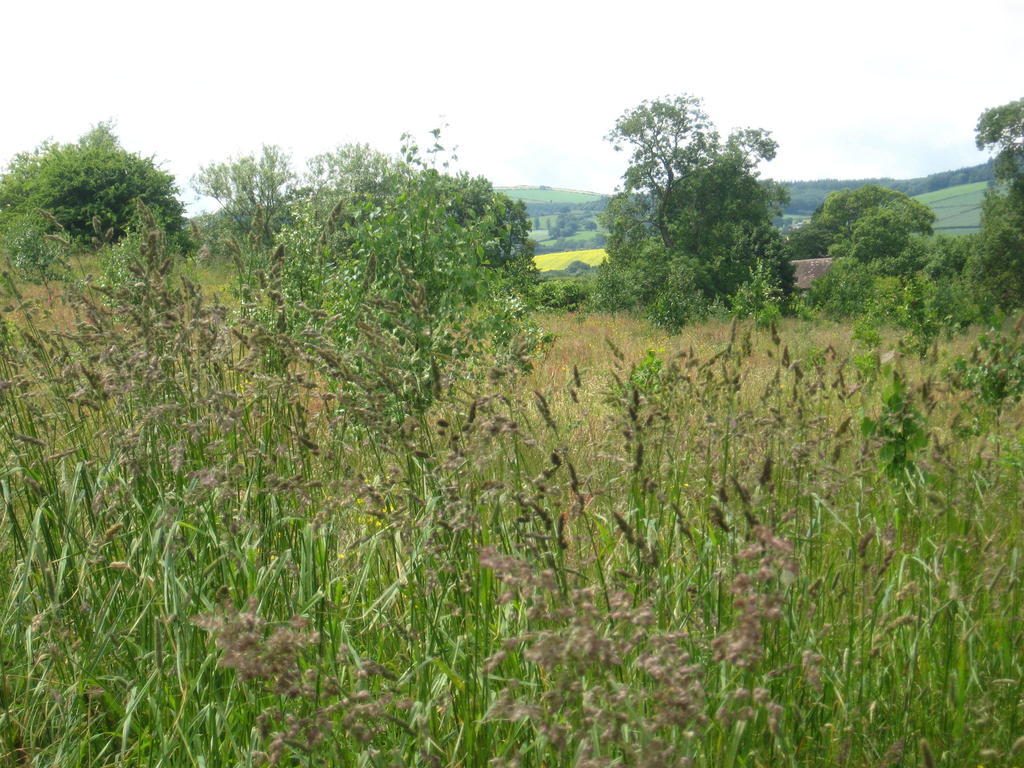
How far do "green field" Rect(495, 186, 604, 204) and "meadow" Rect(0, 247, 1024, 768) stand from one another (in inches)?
4386

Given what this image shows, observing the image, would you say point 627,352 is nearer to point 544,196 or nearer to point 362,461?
point 362,461

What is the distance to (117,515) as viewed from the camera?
2033 millimetres

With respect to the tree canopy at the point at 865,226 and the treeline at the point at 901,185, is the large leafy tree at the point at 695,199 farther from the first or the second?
the treeline at the point at 901,185

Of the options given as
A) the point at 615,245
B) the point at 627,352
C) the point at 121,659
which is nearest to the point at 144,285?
the point at 121,659

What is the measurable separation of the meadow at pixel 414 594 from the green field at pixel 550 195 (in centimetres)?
11141

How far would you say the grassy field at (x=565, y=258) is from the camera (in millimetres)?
73375

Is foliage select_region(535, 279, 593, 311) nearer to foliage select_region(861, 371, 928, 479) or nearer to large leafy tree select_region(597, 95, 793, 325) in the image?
large leafy tree select_region(597, 95, 793, 325)

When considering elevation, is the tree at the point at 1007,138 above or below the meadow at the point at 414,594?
above

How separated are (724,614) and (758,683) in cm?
21

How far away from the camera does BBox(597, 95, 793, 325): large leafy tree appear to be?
36.8m

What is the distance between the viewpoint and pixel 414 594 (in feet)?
6.17

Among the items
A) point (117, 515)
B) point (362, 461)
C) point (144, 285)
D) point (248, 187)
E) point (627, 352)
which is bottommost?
point (627, 352)

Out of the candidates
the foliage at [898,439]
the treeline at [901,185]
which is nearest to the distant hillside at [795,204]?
the treeline at [901,185]

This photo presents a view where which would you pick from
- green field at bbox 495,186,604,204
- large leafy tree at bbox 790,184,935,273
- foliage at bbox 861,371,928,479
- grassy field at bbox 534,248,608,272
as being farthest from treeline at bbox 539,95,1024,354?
green field at bbox 495,186,604,204
